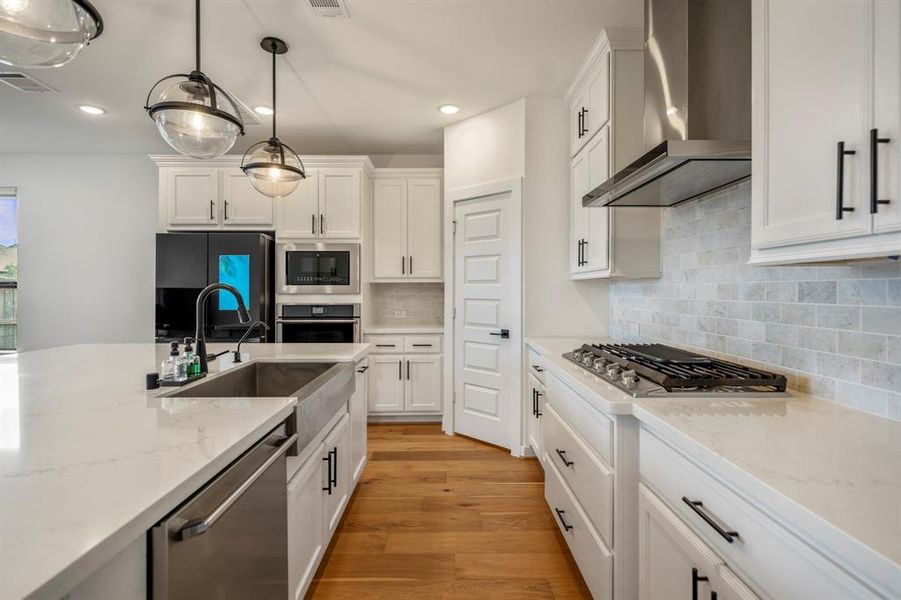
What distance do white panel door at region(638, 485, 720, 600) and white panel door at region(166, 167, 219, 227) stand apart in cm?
410

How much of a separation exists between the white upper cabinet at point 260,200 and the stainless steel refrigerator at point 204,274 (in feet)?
0.69

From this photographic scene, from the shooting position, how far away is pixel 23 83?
291 centimetres

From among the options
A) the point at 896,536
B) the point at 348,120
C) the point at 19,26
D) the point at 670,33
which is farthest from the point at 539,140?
the point at 896,536

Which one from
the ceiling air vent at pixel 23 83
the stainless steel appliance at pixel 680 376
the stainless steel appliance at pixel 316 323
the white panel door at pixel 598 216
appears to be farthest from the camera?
the stainless steel appliance at pixel 316 323

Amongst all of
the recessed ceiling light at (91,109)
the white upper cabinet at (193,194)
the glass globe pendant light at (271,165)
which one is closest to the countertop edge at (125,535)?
the glass globe pendant light at (271,165)

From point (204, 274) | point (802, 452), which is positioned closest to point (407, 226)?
point (204, 274)

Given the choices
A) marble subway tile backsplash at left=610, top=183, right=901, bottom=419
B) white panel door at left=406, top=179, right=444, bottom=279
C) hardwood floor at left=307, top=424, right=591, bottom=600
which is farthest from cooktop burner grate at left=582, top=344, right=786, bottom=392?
white panel door at left=406, top=179, right=444, bottom=279

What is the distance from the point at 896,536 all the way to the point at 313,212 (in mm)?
3976

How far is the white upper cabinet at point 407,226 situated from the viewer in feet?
13.3

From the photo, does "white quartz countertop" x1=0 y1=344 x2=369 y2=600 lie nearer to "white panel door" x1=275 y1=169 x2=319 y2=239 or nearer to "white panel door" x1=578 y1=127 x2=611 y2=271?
"white panel door" x1=578 y1=127 x2=611 y2=271

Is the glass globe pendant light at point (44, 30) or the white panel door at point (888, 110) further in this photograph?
the glass globe pendant light at point (44, 30)

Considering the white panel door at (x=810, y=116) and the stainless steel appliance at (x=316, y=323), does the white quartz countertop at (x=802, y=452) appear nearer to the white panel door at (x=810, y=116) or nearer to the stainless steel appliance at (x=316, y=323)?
the white panel door at (x=810, y=116)

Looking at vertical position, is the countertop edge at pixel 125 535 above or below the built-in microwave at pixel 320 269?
below

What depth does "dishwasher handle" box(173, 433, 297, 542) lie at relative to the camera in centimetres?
73
